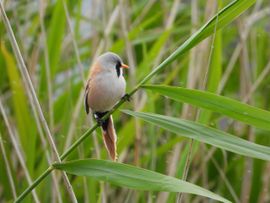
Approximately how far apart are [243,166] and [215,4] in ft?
1.89

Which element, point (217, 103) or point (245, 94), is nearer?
point (217, 103)

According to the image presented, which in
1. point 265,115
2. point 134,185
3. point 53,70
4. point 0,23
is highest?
point 0,23

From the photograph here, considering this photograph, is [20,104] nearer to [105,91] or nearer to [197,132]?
[105,91]

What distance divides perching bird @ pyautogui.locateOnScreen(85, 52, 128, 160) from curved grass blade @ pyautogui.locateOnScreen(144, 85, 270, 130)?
0.65 ft

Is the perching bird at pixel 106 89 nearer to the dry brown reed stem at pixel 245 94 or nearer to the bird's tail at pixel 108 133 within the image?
the bird's tail at pixel 108 133

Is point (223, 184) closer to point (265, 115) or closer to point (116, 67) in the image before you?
point (116, 67)

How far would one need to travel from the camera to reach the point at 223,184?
2025 millimetres

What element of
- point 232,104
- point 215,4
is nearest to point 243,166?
point 215,4

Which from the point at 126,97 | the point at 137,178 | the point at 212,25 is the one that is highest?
the point at 212,25

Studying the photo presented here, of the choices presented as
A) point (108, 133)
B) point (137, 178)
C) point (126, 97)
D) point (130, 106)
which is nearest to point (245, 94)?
point (130, 106)

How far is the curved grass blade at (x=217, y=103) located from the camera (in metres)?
1.02

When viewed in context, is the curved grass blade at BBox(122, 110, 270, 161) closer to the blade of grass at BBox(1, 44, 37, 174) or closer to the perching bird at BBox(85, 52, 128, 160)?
the perching bird at BBox(85, 52, 128, 160)

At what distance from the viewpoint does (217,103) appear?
1.03m

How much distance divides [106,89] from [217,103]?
0.89 feet
